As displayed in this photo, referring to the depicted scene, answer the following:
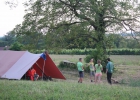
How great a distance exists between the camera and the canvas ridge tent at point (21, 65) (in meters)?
13.8

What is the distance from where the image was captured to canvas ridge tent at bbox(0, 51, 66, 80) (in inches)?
542

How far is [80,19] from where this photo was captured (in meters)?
18.1

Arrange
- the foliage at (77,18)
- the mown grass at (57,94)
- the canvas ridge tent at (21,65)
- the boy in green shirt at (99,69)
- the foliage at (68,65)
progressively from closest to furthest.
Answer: the mown grass at (57,94) < the boy in green shirt at (99,69) < the canvas ridge tent at (21,65) < the foliage at (77,18) < the foliage at (68,65)

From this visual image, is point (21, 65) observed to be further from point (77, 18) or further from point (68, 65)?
point (68, 65)

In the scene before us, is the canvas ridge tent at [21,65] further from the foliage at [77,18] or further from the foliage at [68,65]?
the foliage at [68,65]

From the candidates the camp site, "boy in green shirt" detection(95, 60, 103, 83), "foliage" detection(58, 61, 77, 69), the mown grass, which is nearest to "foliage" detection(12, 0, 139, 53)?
the camp site

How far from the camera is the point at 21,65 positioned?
14203 millimetres

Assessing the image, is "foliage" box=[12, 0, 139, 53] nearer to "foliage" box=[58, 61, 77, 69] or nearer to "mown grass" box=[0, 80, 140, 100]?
"foliage" box=[58, 61, 77, 69]

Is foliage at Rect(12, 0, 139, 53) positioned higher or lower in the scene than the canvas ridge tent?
higher

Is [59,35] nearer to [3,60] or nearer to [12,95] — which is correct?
[3,60]

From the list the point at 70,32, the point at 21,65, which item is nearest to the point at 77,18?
the point at 70,32

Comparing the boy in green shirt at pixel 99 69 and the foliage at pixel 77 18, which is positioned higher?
the foliage at pixel 77 18

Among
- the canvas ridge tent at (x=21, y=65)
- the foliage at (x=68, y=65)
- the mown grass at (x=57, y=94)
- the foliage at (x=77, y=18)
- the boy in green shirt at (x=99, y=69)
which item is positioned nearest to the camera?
the mown grass at (x=57, y=94)

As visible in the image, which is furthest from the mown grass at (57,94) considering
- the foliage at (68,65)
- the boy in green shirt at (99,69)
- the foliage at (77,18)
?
the foliage at (68,65)
